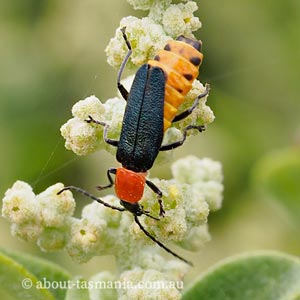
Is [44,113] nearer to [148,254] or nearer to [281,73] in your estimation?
[281,73]

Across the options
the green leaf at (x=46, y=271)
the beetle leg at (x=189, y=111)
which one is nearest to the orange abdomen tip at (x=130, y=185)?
the beetle leg at (x=189, y=111)

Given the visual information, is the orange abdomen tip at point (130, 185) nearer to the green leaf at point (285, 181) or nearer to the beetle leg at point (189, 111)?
the beetle leg at point (189, 111)

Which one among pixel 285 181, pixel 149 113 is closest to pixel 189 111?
pixel 149 113

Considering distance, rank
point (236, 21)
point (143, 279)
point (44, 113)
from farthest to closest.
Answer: point (236, 21)
point (44, 113)
point (143, 279)

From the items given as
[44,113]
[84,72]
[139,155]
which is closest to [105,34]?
[84,72]

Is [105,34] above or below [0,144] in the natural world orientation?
above

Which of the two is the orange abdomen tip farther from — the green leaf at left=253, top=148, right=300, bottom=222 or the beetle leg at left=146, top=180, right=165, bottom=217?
the green leaf at left=253, top=148, right=300, bottom=222

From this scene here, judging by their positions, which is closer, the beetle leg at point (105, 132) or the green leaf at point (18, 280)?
the green leaf at point (18, 280)
